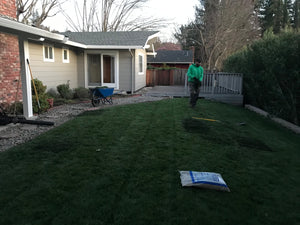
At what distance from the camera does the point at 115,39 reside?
14695mm

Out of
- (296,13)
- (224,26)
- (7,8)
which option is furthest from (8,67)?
(296,13)

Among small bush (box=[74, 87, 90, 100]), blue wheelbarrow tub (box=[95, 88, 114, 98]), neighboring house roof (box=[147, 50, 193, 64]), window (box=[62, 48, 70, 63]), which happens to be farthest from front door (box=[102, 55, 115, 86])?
neighboring house roof (box=[147, 50, 193, 64])

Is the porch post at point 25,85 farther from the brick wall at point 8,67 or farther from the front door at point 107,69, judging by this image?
the front door at point 107,69

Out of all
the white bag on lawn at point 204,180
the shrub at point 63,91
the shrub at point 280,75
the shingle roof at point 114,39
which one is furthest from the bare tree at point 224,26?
the white bag on lawn at point 204,180

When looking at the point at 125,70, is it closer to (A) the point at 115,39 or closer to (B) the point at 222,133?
(A) the point at 115,39

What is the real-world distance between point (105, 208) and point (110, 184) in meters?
0.57

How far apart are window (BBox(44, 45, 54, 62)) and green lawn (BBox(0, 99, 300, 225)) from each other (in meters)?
5.72

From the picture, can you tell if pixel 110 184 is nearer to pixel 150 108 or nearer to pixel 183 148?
pixel 183 148

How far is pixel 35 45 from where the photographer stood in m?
9.99

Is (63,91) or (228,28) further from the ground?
(228,28)

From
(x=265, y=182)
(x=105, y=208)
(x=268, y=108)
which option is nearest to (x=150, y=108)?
(x=268, y=108)

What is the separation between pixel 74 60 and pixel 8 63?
5.96 metres

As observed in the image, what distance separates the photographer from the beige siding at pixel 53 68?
995cm

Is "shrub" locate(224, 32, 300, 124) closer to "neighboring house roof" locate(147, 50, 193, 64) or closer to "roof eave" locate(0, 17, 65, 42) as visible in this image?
"roof eave" locate(0, 17, 65, 42)
